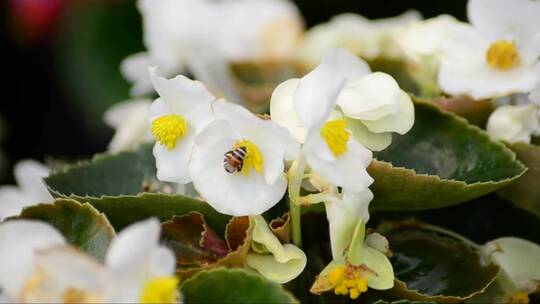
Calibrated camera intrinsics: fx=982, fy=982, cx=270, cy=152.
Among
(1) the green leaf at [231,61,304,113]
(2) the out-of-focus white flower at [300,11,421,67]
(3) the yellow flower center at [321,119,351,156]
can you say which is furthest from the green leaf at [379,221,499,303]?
(1) the green leaf at [231,61,304,113]

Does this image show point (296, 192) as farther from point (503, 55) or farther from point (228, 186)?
point (503, 55)

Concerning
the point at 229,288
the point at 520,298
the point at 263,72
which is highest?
the point at 229,288

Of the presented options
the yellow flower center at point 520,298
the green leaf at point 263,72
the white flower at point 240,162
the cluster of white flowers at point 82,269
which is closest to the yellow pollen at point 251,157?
the white flower at point 240,162

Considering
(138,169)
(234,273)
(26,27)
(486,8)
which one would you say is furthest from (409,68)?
(26,27)

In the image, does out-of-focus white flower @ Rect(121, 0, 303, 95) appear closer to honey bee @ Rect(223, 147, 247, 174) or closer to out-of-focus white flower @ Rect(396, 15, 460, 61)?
out-of-focus white flower @ Rect(396, 15, 460, 61)

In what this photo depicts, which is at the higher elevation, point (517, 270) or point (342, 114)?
point (342, 114)

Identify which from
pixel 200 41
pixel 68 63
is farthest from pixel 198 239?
pixel 68 63

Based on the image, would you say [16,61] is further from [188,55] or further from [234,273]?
[234,273]
